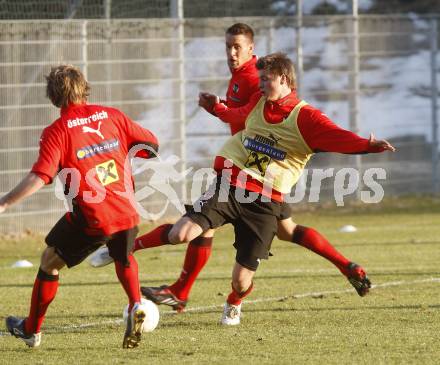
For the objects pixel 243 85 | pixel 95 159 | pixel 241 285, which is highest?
pixel 243 85

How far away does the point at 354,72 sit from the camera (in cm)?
1911

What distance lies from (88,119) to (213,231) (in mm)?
2207

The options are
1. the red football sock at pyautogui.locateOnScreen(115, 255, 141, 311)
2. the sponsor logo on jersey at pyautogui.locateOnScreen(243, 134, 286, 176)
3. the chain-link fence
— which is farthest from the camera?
the chain-link fence

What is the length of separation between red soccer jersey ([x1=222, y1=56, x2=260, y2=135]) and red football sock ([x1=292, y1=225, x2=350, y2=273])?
96 cm

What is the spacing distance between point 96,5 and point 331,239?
4951 millimetres

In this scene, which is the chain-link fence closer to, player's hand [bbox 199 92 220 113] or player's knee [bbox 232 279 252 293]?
player's hand [bbox 199 92 220 113]

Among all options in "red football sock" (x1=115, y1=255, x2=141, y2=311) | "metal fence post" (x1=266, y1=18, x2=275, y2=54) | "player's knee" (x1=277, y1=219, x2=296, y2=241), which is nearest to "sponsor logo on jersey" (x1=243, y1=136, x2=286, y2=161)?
"player's knee" (x1=277, y1=219, x2=296, y2=241)

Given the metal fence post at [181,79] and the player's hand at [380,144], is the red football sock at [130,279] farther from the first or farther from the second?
the metal fence post at [181,79]

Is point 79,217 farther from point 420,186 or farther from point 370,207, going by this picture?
point 420,186

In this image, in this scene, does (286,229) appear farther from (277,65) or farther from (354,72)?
(354,72)

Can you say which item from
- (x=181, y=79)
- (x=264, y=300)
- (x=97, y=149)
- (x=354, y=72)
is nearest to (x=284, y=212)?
(x=264, y=300)

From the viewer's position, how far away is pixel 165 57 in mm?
16891

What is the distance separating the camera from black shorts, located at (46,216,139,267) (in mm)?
7406

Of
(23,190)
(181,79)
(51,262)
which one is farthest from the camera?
(181,79)
